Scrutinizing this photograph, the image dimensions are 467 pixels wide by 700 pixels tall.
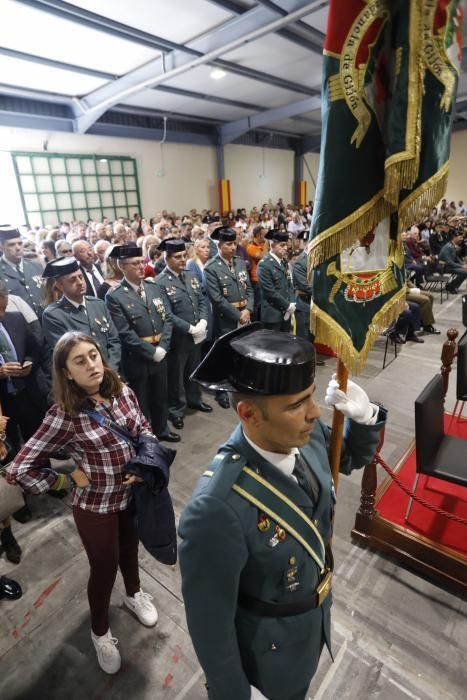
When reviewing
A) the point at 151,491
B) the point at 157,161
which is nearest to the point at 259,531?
the point at 151,491

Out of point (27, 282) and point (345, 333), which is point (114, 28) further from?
point (345, 333)

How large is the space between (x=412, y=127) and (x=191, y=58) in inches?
305

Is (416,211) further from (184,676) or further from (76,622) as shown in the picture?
(76,622)

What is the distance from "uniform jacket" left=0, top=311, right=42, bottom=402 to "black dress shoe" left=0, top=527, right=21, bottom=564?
98cm

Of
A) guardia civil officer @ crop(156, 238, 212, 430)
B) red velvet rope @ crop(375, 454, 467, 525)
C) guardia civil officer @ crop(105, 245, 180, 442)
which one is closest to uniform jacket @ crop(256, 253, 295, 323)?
guardia civil officer @ crop(156, 238, 212, 430)

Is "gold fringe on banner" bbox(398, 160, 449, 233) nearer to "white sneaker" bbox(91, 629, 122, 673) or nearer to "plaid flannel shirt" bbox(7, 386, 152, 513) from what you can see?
"plaid flannel shirt" bbox(7, 386, 152, 513)

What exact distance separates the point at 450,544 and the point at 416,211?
2.12m

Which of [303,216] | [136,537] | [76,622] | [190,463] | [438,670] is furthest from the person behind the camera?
[303,216]

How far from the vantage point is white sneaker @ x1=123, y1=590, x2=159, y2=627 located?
7.05 feet

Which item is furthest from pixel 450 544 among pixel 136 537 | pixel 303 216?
pixel 303 216

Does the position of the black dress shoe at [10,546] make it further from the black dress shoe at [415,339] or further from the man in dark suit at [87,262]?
the black dress shoe at [415,339]

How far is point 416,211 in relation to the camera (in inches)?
51.6

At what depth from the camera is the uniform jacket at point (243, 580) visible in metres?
0.99

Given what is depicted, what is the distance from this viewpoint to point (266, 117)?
42.4ft
